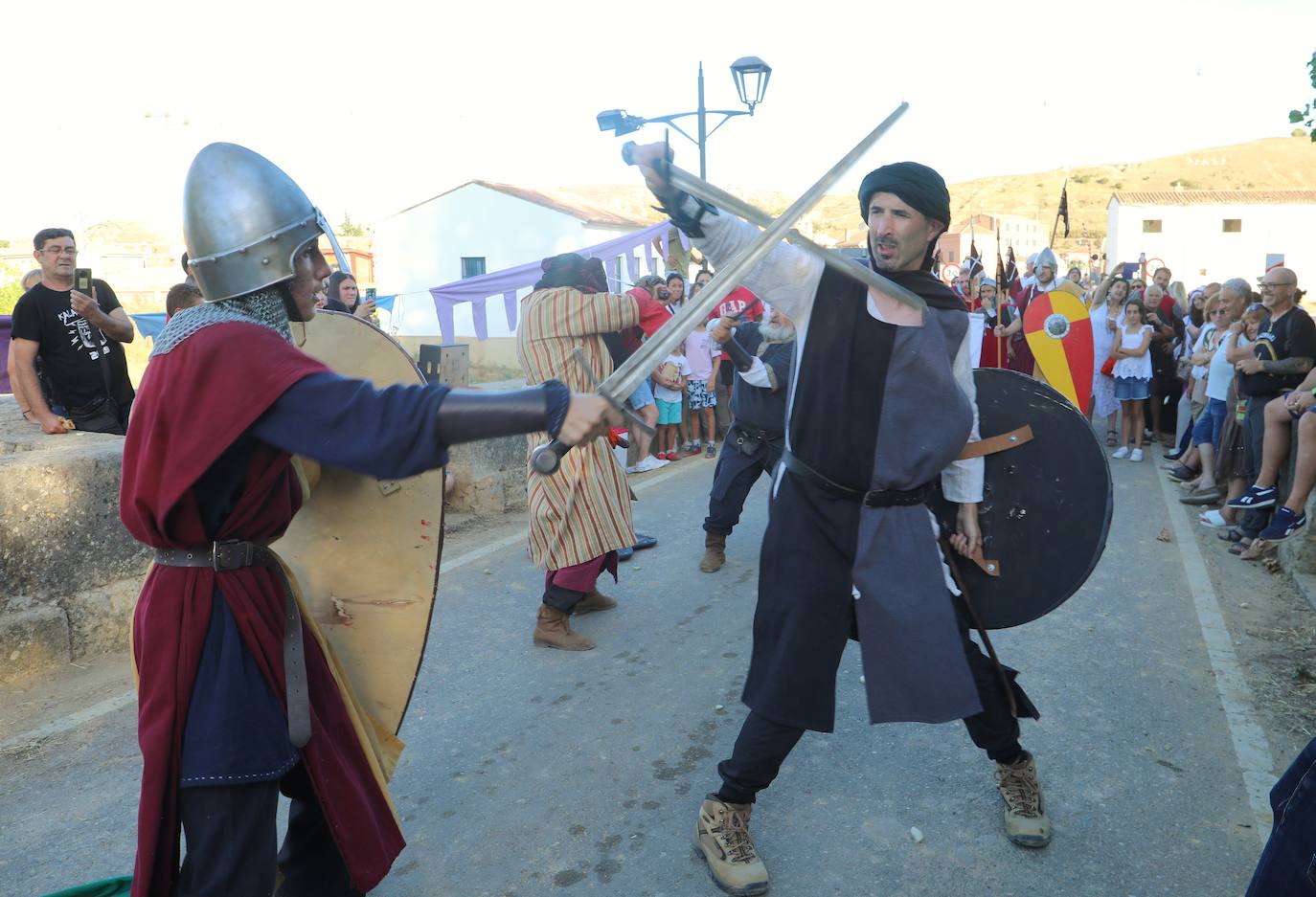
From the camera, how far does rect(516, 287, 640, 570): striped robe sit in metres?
4.36

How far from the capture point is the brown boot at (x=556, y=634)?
4.37 metres

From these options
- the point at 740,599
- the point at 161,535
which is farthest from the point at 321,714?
the point at 740,599

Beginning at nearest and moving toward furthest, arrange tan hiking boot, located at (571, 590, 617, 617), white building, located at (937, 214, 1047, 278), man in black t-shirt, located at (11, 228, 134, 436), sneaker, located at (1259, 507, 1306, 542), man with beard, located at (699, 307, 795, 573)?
tan hiking boot, located at (571, 590, 617, 617) < man with beard, located at (699, 307, 795, 573) < man in black t-shirt, located at (11, 228, 134, 436) < sneaker, located at (1259, 507, 1306, 542) < white building, located at (937, 214, 1047, 278)

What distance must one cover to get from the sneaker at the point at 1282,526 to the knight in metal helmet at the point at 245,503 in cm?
586

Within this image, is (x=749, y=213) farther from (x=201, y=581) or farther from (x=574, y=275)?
(x=574, y=275)

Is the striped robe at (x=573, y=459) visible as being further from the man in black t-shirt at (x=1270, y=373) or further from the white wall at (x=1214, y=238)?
the white wall at (x=1214, y=238)

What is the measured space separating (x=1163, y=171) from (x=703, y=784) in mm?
103244

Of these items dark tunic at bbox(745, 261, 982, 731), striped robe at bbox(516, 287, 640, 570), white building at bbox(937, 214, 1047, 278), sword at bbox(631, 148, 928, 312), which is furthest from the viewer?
white building at bbox(937, 214, 1047, 278)

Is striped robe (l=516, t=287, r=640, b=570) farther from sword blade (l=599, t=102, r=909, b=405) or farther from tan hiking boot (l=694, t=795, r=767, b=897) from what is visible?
sword blade (l=599, t=102, r=909, b=405)

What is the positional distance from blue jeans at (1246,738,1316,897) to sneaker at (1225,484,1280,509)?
18.2 feet

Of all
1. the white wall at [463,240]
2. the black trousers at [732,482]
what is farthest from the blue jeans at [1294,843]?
the white wall at [463,240]

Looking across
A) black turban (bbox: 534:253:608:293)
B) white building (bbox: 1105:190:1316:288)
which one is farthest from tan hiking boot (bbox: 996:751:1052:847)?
white building (bbox: 1105:190:1316:288)

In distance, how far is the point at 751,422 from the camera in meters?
5.35

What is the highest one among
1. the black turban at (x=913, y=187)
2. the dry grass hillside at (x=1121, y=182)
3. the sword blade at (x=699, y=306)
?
the black turban at (x=913, y=187)
